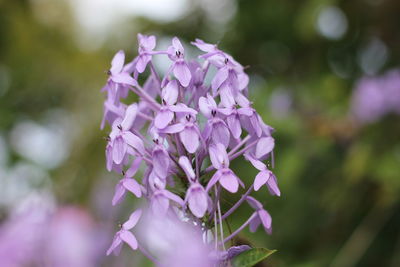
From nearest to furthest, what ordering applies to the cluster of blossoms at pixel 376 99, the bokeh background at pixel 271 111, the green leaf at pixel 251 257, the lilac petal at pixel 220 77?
the green leaf at pixel 251 257
the lilac petal at pixel 220 77
the bokeh background at pixel 271 111
the cluster of blossoms at pixel 376 99

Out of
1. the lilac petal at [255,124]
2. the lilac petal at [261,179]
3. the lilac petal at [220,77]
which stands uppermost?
the lilac petal at [220,77]

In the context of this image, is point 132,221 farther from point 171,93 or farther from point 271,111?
point 271,111

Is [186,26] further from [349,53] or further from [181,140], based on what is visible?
[181,140]

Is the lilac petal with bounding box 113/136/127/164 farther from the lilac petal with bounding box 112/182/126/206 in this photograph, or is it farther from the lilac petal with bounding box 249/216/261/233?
the lilac petal with bounding box 249/216/261/233

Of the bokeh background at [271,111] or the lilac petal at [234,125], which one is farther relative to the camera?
the bokeh background at [271,111]

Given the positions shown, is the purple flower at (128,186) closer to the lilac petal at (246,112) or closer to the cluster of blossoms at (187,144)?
the cluster of blossoms at (187,144)

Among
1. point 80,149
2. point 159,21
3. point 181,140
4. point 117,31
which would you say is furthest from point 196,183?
point 117,31

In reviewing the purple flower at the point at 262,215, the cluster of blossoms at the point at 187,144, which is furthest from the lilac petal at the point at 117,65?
the purple flower at the point at 262,215

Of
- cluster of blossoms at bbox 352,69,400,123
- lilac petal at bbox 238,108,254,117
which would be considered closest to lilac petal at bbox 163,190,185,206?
lilac petal at bbox 238,108,254,117
